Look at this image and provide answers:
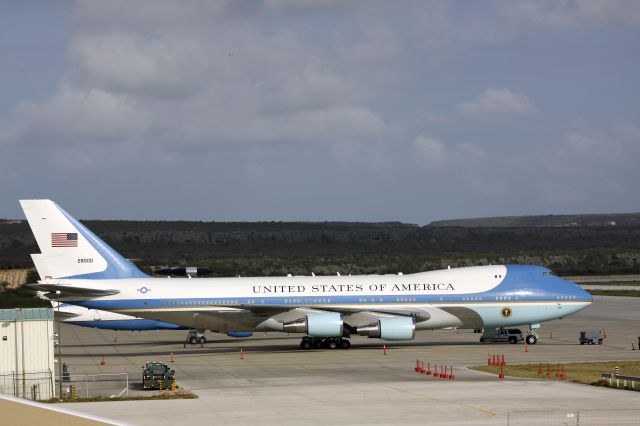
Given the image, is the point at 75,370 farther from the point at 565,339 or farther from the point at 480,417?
the point at 565,339

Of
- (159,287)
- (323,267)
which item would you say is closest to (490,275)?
(159,287)

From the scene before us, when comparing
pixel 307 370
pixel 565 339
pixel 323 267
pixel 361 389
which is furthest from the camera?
pixel 323 267

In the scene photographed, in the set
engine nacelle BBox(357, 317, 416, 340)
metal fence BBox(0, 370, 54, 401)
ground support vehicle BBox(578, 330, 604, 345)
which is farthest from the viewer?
ground support vehicle BBox(578, 330, 604, 345)

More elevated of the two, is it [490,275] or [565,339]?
[490,275]

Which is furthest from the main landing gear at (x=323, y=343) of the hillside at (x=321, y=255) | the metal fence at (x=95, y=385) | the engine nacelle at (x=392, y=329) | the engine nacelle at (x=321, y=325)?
the hillside at (x=321, y=255)

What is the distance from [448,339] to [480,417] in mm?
32482

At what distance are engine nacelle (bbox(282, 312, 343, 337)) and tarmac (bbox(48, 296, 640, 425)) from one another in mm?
1446

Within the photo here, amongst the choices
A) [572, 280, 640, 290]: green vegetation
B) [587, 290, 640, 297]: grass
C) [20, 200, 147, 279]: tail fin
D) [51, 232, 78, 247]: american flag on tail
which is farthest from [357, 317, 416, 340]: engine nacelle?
[572, 280, 640, 290]: green vegetation

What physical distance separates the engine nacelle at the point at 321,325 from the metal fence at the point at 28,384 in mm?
18793

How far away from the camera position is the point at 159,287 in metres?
58.4

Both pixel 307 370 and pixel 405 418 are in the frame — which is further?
pixel 307 370

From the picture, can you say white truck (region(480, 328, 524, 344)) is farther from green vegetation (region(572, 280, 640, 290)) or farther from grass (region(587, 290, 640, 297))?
green vegetation (region(572, 280, 640, 290))

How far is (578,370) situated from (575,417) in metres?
14.1

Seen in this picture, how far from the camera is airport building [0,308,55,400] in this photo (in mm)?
41562
